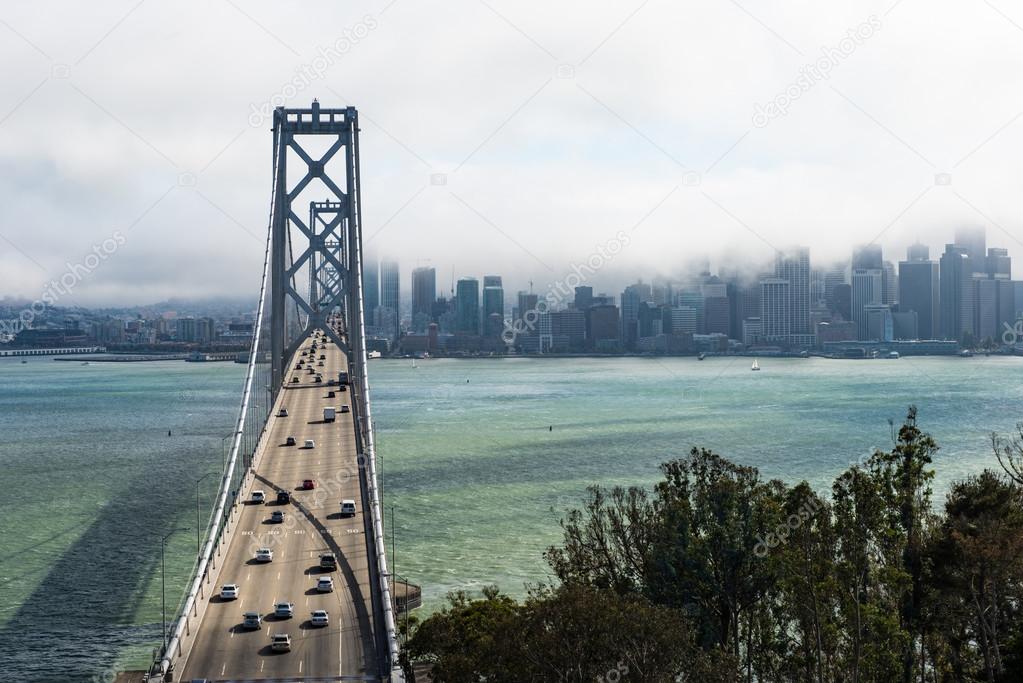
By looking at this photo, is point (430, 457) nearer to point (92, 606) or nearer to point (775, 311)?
point (92, 606)

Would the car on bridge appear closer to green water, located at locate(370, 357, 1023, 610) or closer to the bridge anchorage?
the bridge anchorage

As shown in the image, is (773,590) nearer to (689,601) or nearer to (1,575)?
(689,601)

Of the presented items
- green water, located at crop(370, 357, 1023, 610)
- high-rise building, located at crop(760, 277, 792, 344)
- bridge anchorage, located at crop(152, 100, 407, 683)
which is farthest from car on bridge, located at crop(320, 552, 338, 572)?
high-rise building, located at crop(760, 277, 792, 344)

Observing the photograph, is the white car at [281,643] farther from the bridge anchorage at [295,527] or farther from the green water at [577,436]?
the green water at [577,436]

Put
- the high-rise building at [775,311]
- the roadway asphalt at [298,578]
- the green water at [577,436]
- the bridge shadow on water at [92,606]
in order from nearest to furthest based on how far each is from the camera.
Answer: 1. the roadway asphalt at [298,578]
2. the bridge shadow on water at [92,606]
3. the green water at [577,436]
4. the high-rise building at [775,311]

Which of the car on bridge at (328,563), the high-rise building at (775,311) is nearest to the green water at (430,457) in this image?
the car on bridge at (328,563)
